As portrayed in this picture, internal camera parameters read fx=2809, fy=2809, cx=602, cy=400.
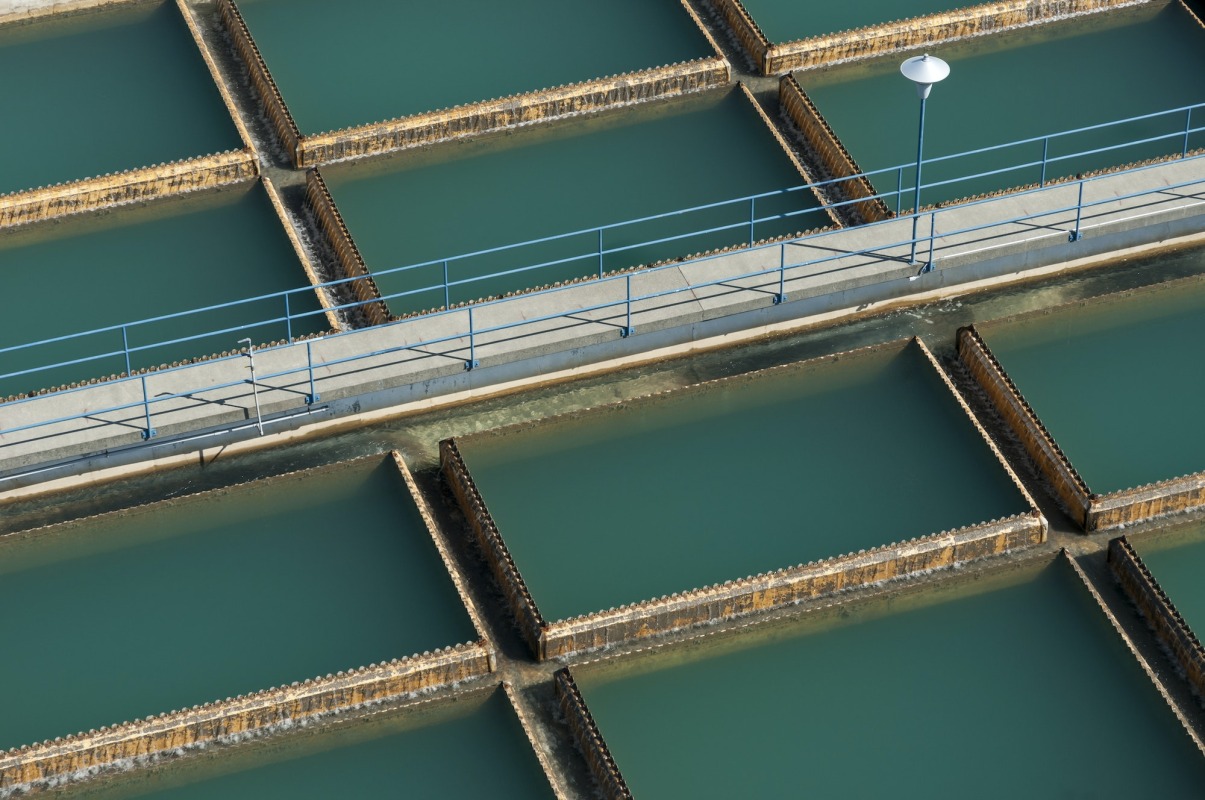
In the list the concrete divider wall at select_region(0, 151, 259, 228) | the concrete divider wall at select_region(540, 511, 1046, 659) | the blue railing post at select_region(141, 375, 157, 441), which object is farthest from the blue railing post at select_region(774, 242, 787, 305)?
the blue railing post at select_region(141, 375, 157, 441)

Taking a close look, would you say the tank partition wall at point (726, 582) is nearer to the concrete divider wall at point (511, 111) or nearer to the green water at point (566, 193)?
the green water at point (566, 193)

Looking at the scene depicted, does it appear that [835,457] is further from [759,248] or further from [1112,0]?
[1112,0]

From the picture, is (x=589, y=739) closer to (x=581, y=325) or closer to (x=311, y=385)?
(x=311, y=385)

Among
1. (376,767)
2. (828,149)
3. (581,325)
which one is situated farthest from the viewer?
(828,149)

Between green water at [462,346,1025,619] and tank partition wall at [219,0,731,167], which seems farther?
tank partition wall at [219,0,731,167]

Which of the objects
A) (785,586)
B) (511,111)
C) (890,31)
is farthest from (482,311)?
(890,31)

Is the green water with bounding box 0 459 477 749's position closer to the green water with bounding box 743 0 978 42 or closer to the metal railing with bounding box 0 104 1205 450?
the metal railing with bounding box 0 104 1205 450

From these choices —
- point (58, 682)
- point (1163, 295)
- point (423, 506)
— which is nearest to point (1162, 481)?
point (1163, 295)
